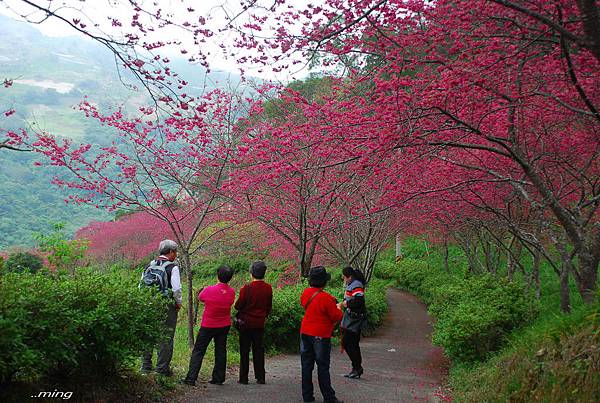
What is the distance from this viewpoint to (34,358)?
292cm

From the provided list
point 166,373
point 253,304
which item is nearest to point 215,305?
point 253,304

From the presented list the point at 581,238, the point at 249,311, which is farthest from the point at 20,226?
the point at 581,238

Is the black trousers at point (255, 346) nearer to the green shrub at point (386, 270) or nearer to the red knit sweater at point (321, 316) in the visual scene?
the red knit sweater at point (321, 316)

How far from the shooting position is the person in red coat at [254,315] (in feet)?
18.8

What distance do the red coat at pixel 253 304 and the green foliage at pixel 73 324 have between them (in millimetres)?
1217

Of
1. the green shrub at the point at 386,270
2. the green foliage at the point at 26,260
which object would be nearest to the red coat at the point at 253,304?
the green foliage at the point at 26,260

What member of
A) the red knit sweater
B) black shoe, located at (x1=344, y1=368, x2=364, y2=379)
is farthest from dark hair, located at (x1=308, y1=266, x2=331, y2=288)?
black shoe, located at (x1=344, y1=368, x2=364, y2=379)

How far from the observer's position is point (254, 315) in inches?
226

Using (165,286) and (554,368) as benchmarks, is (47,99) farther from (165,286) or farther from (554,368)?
(554,368)

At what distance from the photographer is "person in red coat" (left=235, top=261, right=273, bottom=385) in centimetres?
572

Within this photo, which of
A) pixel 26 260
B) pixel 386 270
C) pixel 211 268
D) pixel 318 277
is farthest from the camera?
pixel 386 270

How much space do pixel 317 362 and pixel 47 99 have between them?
7368 centimetres

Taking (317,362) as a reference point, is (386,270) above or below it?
below

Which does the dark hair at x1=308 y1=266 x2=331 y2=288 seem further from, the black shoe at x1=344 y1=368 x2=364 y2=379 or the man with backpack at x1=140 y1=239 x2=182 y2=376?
the black shoe at x1=344 y1=368 x2=364 y2=379
